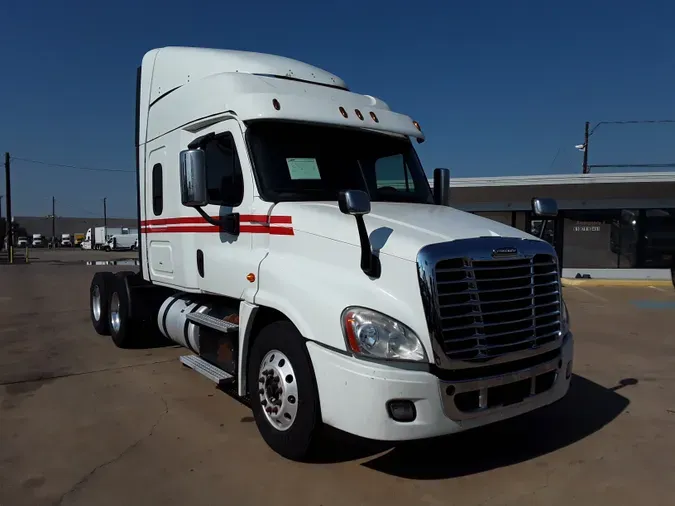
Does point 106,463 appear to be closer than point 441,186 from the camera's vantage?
Yes

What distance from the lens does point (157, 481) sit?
3818 mm

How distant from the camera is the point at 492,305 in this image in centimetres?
375

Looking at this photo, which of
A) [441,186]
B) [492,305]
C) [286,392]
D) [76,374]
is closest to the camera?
[492,305]

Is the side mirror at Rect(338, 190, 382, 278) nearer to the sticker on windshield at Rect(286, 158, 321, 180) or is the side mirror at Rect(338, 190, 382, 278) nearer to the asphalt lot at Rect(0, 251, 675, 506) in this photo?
the sticker on windshield at Rect(286, 158, 321, 180)

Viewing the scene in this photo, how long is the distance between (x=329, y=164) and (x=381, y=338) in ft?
6.56

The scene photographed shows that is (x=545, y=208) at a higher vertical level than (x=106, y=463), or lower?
higher

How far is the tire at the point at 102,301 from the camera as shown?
828cm

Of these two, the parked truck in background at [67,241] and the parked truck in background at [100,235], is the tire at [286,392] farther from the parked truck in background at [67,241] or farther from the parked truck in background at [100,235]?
the parked truck in background at [67,241]

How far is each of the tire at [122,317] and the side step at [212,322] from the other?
2.03 m

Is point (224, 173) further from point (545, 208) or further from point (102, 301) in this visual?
point (102, 301)

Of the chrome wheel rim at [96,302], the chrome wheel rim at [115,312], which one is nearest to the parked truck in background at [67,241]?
the chrome wheel rim at [96,302]

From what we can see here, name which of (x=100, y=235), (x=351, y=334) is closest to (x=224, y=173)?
(x=351, y=334)

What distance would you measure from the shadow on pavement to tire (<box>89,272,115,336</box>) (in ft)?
17.0

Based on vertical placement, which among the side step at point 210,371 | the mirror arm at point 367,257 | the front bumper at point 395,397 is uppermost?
the mirror arm at point 367,257
